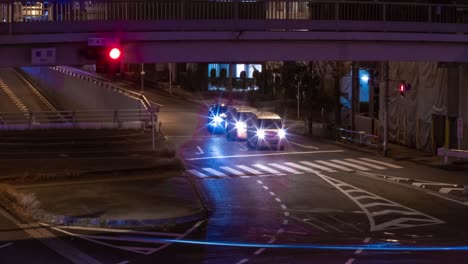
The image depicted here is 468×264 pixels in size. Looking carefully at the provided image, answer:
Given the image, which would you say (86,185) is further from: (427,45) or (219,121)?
(219,121)

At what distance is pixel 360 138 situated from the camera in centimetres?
4203

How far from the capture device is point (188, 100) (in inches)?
3073

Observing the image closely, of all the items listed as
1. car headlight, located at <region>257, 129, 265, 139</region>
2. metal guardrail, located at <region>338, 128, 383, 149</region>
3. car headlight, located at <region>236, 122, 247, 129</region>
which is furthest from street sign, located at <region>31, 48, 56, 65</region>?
metal guardrail, located at <region>338, 128, 383, 149</region>

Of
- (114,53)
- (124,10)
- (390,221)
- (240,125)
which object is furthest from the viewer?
(240,125)

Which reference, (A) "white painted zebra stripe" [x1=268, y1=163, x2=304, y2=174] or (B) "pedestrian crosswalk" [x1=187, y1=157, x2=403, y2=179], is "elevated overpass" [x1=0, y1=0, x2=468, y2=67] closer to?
(B) "pedestrian crosswalk" [x1=187, y1=157, x2=403, y2=179]

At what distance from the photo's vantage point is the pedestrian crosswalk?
30.8 m

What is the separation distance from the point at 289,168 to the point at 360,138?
1058 cm

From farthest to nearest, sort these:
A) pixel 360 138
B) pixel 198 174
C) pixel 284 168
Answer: pixel 360 138 → pixel 284 168 → pixel 198 174

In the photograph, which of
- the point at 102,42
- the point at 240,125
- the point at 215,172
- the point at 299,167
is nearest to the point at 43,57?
the point at 102,42

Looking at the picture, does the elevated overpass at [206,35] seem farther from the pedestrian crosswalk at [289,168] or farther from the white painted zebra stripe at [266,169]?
the white painted zebra stripe at [266,169]

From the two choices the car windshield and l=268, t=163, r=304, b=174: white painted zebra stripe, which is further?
the car windshield

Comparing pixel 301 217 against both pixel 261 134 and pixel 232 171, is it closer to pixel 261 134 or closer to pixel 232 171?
pixel 232 171

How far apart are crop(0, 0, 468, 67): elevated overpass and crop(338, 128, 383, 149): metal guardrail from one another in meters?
11.6

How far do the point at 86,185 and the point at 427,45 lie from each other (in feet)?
50.2
